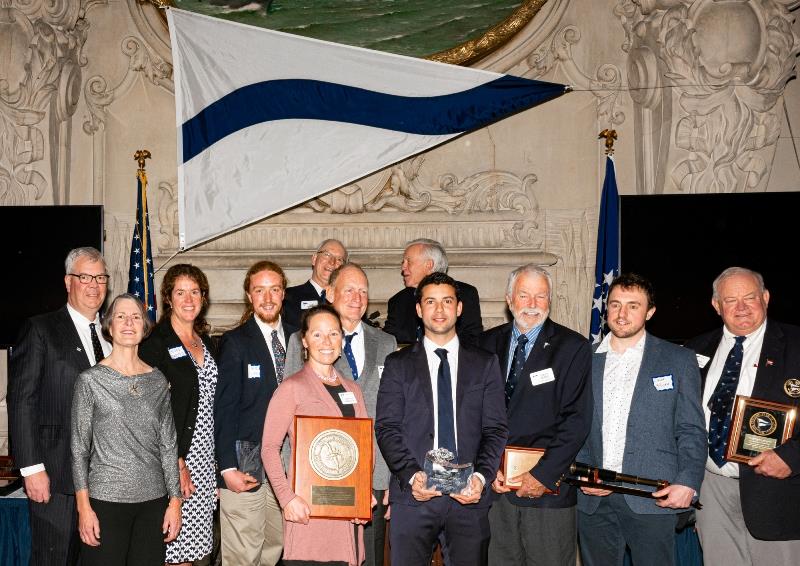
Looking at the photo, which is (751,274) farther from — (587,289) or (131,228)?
(131,228)

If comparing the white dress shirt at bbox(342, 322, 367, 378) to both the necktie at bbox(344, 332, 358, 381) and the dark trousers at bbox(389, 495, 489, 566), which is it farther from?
the dark trousers at bbox(389, 495, 489, 566)

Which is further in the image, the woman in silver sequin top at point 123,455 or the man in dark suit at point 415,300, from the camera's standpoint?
the man in dark suit at point 415,300

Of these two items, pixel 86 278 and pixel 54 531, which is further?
pixel 86 278

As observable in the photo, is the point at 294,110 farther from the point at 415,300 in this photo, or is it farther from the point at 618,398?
the point at 618,398

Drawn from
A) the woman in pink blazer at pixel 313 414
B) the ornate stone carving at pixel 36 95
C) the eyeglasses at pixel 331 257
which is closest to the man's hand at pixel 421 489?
the woman in pink blazer at pixel 313 414

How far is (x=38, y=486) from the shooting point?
3926mm

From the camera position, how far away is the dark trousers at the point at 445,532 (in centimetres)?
368

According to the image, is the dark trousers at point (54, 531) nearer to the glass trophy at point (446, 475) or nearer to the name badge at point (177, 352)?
the name badge at point (177, 352)

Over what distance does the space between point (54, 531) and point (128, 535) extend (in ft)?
1.67

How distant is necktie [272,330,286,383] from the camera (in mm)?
4391

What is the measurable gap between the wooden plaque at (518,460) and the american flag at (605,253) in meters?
2.45

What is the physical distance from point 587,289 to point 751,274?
8.10ft

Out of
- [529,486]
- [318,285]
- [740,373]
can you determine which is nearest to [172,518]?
[529,486]

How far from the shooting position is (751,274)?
4172 millimetres
